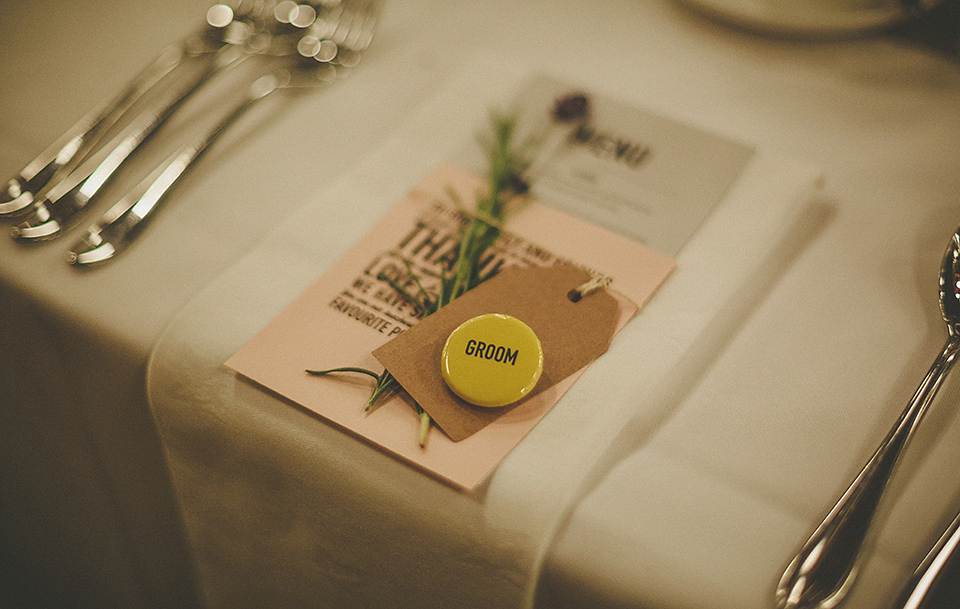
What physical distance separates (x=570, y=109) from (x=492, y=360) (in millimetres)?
356

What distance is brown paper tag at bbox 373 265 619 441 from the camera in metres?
0.48

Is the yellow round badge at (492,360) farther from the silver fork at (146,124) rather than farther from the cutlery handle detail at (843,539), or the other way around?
the silver fork at (146,124)

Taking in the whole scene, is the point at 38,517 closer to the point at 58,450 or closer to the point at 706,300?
the point at 58,450

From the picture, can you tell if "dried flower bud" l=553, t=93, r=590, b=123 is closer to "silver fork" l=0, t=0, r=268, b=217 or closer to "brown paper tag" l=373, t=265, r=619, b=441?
"brown paper tag" l=373, t=265, r=619, b=441

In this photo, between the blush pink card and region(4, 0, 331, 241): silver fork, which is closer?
the blush pink card

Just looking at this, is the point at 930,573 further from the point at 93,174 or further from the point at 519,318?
the point at 93,174

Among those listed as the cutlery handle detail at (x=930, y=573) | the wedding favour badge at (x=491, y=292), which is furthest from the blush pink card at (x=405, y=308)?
the cutlery handle detail at (x=930, y=573)

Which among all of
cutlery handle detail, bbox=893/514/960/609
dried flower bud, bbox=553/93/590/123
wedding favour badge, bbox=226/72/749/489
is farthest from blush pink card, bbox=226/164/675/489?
cutlery handle detail, bbox=893/514/960/609

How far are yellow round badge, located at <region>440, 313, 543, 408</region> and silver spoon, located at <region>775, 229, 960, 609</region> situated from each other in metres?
0.21

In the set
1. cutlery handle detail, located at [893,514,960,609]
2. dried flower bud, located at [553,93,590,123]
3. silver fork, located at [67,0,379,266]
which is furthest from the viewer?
dried flower bud, located at [553,93,590,123]

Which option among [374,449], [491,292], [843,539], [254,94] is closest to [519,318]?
[491,292]

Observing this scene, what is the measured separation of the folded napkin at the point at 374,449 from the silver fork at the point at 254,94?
Result: 13 cm

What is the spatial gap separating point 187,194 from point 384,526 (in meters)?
0.40

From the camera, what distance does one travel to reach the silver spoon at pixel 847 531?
409mm
